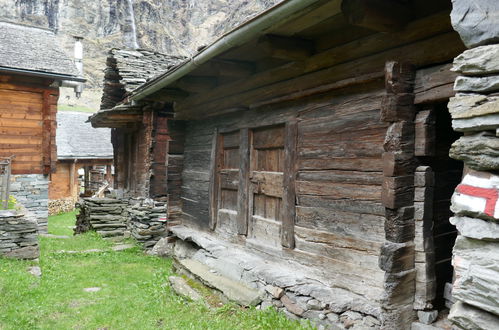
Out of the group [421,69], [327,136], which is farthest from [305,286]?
[421,69]

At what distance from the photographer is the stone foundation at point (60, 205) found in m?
19.4

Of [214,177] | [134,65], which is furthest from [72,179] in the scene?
[214,177]

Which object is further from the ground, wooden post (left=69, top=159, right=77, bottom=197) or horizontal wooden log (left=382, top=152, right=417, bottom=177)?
horizontal wooden log (left=382, top=152, right=417, bottom=177)

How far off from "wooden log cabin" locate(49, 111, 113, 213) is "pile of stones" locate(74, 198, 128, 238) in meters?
7.23

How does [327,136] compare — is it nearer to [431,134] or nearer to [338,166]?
[338,166]

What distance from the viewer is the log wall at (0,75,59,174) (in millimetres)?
11898

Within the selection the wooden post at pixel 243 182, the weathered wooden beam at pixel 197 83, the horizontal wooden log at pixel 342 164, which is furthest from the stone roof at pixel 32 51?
the horizontal wooden log at pixel 342 164

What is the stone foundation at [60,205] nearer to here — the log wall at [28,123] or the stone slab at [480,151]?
the log wall at [28,123]

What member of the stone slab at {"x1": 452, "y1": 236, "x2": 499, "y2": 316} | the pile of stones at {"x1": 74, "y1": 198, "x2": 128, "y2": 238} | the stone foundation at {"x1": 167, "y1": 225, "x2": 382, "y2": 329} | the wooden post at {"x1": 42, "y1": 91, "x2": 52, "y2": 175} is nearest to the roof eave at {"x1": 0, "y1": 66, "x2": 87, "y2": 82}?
the wooden post at {"x1": 42, "y1": 91, "x2": 52, "y2": 175}

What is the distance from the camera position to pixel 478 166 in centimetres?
191

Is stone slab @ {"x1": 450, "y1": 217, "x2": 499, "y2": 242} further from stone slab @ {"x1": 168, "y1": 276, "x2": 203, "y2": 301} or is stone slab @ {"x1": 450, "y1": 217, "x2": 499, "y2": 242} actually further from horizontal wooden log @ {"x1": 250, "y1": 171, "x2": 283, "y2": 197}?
stone slab @ {"x1": 168, "y1": 276, "x2": 203, "y2": 301}

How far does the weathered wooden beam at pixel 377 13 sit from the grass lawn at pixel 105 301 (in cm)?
281

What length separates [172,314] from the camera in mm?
4785

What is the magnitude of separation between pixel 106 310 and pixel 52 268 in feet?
8.88
